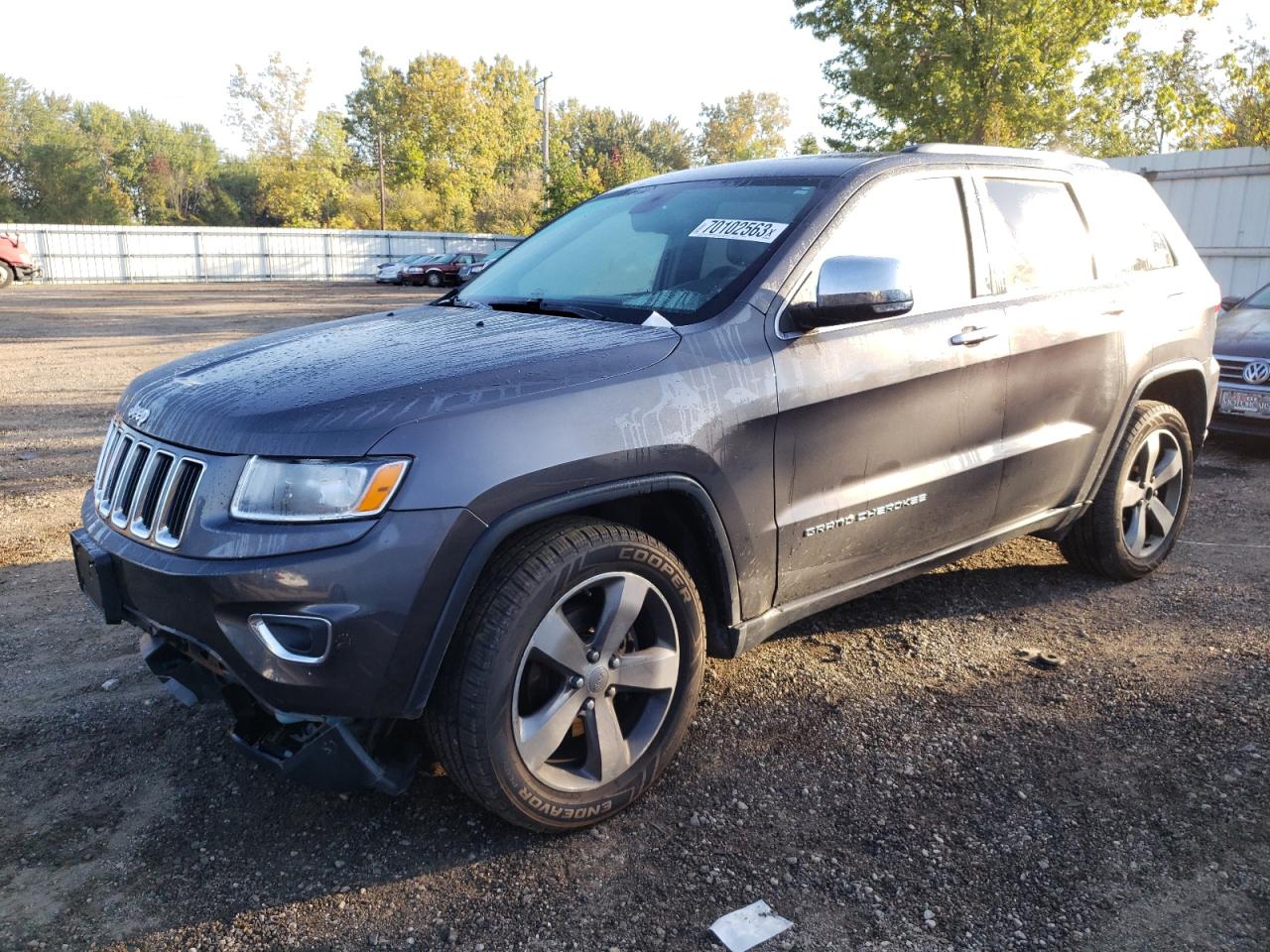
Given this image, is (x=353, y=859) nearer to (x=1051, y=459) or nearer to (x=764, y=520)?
(x=764, y=520)

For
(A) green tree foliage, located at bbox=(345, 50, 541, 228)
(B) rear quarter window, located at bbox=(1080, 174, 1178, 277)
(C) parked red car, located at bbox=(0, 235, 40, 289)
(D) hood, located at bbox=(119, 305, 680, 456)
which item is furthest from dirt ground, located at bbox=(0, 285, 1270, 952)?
(A) green tree foliage, located at bbox=(345, 50, 541, 228)

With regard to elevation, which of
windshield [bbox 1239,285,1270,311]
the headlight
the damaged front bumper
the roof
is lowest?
the damaged front bumper

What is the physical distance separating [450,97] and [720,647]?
67.1 meters

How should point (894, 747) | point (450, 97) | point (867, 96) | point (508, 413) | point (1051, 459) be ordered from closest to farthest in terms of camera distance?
point (508, 413) → point (894, 747) → point (1051, 459) → point (867, 96) → point (450, 97)

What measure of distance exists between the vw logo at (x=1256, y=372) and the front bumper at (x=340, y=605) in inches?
277

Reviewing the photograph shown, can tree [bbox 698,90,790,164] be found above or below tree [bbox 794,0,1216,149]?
above

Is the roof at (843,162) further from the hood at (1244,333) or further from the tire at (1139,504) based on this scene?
the hood at (1244,333)

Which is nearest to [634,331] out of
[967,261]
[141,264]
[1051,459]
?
[967,261]

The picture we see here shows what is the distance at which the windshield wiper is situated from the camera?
3.25 meters

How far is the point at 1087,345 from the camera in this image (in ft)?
13.0

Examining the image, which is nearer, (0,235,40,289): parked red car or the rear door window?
the rear door window

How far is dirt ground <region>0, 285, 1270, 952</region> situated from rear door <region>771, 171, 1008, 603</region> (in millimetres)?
565

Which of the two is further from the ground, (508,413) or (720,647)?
(508,413)

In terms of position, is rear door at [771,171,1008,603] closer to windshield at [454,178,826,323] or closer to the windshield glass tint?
windshield at [454,178,826,323]
